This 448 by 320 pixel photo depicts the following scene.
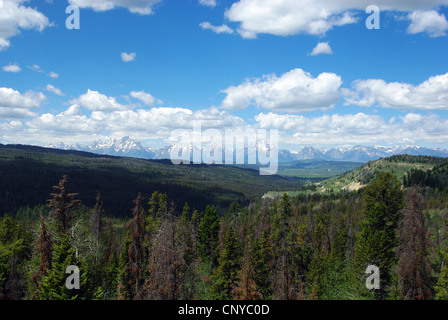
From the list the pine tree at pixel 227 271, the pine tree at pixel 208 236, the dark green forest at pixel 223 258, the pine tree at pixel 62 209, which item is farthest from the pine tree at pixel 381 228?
the pine tree at pixel 62 209

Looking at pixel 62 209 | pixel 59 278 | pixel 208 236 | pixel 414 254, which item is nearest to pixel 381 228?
pixel 414 254

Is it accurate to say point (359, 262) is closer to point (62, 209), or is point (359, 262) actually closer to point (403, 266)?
point (403, 266)

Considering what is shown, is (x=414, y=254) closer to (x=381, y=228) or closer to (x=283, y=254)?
(x=283, y=254)

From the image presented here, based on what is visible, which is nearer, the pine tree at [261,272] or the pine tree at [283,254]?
the pine tree at [283,254]

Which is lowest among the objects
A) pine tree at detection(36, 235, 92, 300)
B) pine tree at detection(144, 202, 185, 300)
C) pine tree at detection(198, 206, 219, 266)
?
pine tree at detection(198, 206, 219, 266)

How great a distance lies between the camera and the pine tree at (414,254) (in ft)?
78.4

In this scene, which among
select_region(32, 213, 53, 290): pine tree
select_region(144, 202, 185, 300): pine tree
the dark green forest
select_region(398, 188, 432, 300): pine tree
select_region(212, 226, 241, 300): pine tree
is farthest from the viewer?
select_region(212, 226, 241, 300): pine tree

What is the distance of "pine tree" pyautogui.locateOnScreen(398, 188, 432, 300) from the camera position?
23.9m

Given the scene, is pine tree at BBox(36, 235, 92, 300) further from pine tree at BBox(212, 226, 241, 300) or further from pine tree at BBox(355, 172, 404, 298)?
pine tree at BBox(355, 172, 404, 298)

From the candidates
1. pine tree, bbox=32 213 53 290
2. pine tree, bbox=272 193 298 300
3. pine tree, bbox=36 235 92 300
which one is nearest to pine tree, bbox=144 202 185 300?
pine tree, bbox=272 193 298 300

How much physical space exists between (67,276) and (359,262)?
3365 centimetres

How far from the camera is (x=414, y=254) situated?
24.0 metres

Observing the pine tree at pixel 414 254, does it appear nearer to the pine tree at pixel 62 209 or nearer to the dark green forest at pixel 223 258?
the dark green forest at pixel 223 258

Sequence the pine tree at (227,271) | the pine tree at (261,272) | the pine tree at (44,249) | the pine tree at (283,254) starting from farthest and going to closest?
the pine tree at (261,272) < the pine tree at (227,271) < the pine tree at (44,249) < the pine tree at (283,254)
